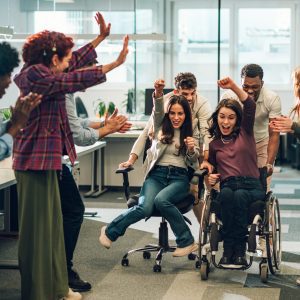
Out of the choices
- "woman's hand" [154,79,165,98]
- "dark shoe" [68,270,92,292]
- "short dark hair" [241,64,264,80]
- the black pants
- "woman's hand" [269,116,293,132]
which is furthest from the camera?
"short dark hair" [241,64,264,80]

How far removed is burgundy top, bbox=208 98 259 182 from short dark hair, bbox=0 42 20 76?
1534mm

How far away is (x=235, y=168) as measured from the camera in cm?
439

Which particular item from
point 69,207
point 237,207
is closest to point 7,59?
point 69,207

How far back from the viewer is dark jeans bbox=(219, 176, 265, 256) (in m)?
4.27

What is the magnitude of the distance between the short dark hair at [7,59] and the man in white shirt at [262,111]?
70.0 inches

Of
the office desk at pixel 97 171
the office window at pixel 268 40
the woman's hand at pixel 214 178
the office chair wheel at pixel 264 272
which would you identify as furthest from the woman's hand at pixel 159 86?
the office window at pixel 268 40

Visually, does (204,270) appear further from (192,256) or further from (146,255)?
(146,255)

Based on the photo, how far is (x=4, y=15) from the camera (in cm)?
844

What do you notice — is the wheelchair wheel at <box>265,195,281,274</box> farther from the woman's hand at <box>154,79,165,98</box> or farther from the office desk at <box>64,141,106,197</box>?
the office desk at <box>64,141,106,197</box>

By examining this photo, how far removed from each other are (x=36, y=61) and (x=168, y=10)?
7.43 metres

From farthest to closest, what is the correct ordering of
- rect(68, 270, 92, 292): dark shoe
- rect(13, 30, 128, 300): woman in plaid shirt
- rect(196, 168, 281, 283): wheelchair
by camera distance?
rect(196, 168, 281, 283): wheelchair → rect(68, 270, 92, 292): dark shoe → rect(13, 30, 128, 300): woman in plaid shirt

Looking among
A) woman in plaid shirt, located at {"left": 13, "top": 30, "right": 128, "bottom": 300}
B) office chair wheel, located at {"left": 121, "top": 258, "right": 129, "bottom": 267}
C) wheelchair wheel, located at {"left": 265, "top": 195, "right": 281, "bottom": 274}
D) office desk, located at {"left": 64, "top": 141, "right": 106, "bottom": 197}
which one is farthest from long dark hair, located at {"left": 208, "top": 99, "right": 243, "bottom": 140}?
office desk, located at {"left": 64, "top": 141, "right": 106, "bottom": 197}

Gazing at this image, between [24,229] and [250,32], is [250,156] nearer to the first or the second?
[24,229]

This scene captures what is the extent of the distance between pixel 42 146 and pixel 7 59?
17.0 inches
